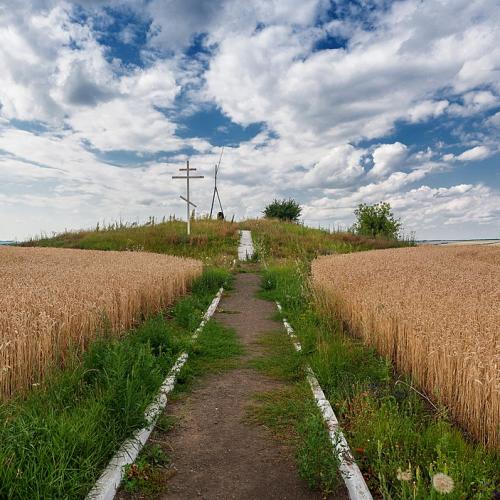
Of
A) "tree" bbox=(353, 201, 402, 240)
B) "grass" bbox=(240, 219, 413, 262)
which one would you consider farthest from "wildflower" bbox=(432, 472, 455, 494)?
"tree" bbox=(353, 201, 402, 240)

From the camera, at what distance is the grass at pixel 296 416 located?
3941 millimetres

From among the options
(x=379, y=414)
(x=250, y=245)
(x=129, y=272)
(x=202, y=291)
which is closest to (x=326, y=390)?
(x=379, y=414)

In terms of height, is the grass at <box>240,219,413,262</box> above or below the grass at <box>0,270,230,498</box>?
above

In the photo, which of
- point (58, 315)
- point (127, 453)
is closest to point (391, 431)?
point (127, 453)

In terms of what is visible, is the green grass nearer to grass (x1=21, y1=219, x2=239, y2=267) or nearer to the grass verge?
the grass verge

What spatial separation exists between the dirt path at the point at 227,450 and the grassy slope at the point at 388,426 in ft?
2.13

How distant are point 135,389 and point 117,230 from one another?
111 ft

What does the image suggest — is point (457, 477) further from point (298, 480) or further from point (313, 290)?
point (313, 290)

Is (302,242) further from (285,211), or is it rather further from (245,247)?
(285,211)

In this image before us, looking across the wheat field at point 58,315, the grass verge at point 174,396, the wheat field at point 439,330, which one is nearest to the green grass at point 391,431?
the wheat field at point 439,330

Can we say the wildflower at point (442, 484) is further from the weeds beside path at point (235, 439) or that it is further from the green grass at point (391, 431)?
the weeds beside path at point (235, 439)

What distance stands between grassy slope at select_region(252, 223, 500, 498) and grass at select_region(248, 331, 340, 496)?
0.15 meters

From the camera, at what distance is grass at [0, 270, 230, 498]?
3473 millimetres

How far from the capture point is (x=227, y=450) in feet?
15.1
